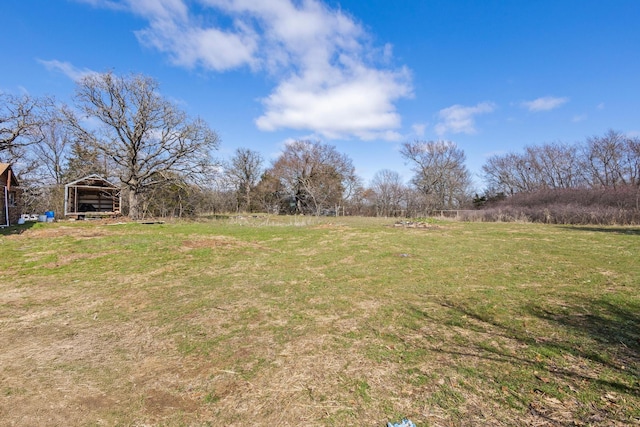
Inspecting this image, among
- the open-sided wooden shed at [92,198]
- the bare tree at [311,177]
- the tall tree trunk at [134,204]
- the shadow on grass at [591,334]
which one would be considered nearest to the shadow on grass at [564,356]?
the shadow on grass at [591,334]

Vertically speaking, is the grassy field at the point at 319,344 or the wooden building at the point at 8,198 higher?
the wooden building at the point at 8,198

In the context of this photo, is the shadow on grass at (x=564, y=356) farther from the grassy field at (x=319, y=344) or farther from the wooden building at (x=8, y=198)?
the wooden building at (x=8, y=198)

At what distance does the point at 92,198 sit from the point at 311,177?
23979 mm

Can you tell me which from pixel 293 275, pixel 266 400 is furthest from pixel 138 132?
pixel 266 400

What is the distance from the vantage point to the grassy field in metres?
2.13

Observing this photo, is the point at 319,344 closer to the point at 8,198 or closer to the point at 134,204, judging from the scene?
the point at 8,198

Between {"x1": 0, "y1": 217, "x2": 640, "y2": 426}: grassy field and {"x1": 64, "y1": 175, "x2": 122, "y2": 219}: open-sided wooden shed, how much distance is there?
547 inches

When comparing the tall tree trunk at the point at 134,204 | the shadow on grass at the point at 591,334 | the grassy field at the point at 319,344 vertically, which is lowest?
the grassy field at the point at 319,344

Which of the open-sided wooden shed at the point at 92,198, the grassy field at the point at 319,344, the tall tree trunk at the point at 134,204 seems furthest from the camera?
the tall tree trunk at the point at 134,204

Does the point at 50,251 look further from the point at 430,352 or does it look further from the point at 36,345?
the point at 430,352

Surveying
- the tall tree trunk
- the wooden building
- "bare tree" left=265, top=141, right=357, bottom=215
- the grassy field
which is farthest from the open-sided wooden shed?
"bare tree" left=265, top=141, right=357, bottom=215

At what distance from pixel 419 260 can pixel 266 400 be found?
5.93m

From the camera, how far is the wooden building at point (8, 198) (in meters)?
13.3

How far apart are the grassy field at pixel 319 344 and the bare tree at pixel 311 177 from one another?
104ft
